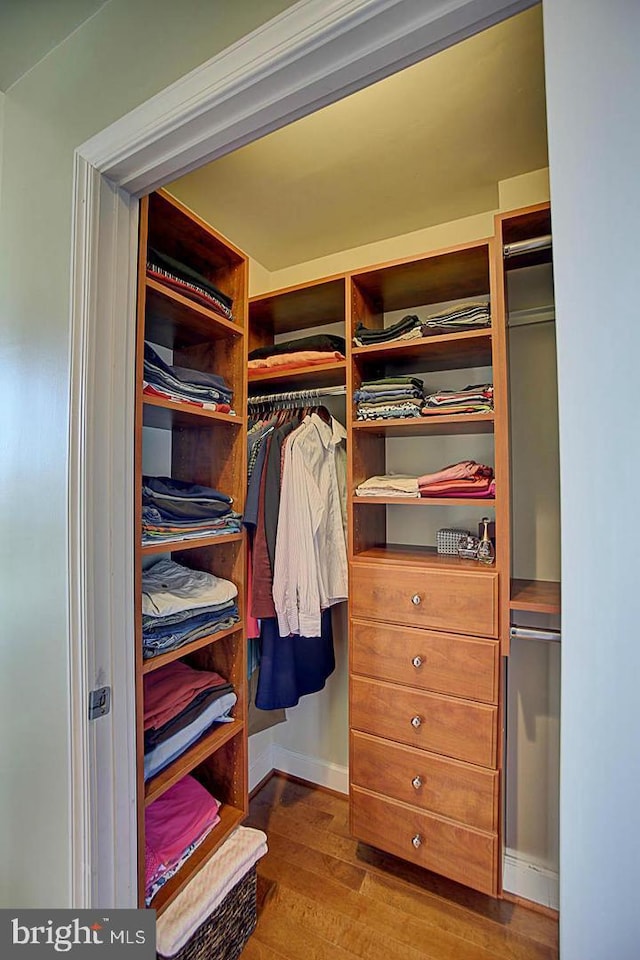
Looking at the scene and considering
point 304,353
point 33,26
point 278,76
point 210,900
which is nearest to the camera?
point 278,76

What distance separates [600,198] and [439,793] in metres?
1.66

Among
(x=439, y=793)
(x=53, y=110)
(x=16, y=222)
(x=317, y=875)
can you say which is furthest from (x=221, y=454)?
(x=317, y=875)

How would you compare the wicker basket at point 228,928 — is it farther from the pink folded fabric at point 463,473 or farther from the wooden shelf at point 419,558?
the pink folded fabric at point 463,473

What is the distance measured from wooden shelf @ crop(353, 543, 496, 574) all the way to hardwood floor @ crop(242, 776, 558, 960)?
3.93ft

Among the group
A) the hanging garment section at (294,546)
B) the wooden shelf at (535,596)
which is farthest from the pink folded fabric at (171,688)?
the wooden shelf at (535,596)

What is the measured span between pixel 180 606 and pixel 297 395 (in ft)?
3.33

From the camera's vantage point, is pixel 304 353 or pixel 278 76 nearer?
pixel 278 76

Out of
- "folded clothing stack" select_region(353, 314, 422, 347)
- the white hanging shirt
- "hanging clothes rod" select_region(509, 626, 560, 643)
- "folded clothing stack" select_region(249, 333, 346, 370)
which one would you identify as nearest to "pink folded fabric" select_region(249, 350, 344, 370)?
"folded clothing stack" select_region(249, 333, 346, 370)

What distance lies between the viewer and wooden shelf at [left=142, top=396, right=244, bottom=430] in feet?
3.65

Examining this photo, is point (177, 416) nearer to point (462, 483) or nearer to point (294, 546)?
point (294, 546)

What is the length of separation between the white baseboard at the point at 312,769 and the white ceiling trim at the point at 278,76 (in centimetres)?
239

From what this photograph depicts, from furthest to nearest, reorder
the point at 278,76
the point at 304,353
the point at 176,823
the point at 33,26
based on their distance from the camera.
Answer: the point at 304,353 → the point at 176,823 → the point at 33,26 → the point at 278,76

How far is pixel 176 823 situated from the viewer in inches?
47.8

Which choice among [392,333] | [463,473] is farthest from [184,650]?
[392,333]
